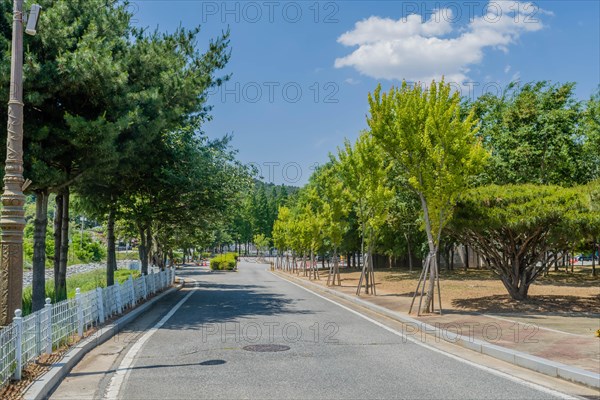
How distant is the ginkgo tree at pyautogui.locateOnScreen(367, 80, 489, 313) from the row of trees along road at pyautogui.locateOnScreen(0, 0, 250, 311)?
20.6 feet

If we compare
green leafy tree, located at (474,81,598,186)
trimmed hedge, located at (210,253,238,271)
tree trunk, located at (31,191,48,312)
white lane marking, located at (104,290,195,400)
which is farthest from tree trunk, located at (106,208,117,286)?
trimmed hedge, located at (210,253,238,271)

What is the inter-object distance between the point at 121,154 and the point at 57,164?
2.15 metres

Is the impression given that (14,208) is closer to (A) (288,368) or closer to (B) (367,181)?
(A) (288,368)

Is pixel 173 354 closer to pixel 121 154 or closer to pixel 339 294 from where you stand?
pixel 121 154

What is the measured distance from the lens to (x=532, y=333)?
36.7 feet

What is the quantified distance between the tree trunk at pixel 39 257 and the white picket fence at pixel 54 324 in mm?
1396

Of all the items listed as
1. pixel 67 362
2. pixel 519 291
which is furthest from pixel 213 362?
pixel 519 291

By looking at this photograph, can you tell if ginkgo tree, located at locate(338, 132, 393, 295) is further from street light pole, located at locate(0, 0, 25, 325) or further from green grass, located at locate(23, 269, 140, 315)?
street light pole, located at locate(0, 0, 25, 325)

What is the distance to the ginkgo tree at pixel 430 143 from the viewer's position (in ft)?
49.5

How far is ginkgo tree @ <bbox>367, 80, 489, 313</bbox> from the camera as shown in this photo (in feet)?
49.5

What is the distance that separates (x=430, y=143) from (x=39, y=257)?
11.0 meters

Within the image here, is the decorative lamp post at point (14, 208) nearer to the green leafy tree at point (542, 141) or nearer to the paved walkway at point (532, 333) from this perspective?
the paved walkway at point (532, 333)

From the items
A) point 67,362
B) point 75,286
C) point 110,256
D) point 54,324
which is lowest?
point 75,286

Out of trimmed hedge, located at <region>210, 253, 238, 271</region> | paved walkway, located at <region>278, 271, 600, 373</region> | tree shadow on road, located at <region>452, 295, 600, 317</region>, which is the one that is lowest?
trimmed hedge, located at <region>210, 253, 238, 271</region>
